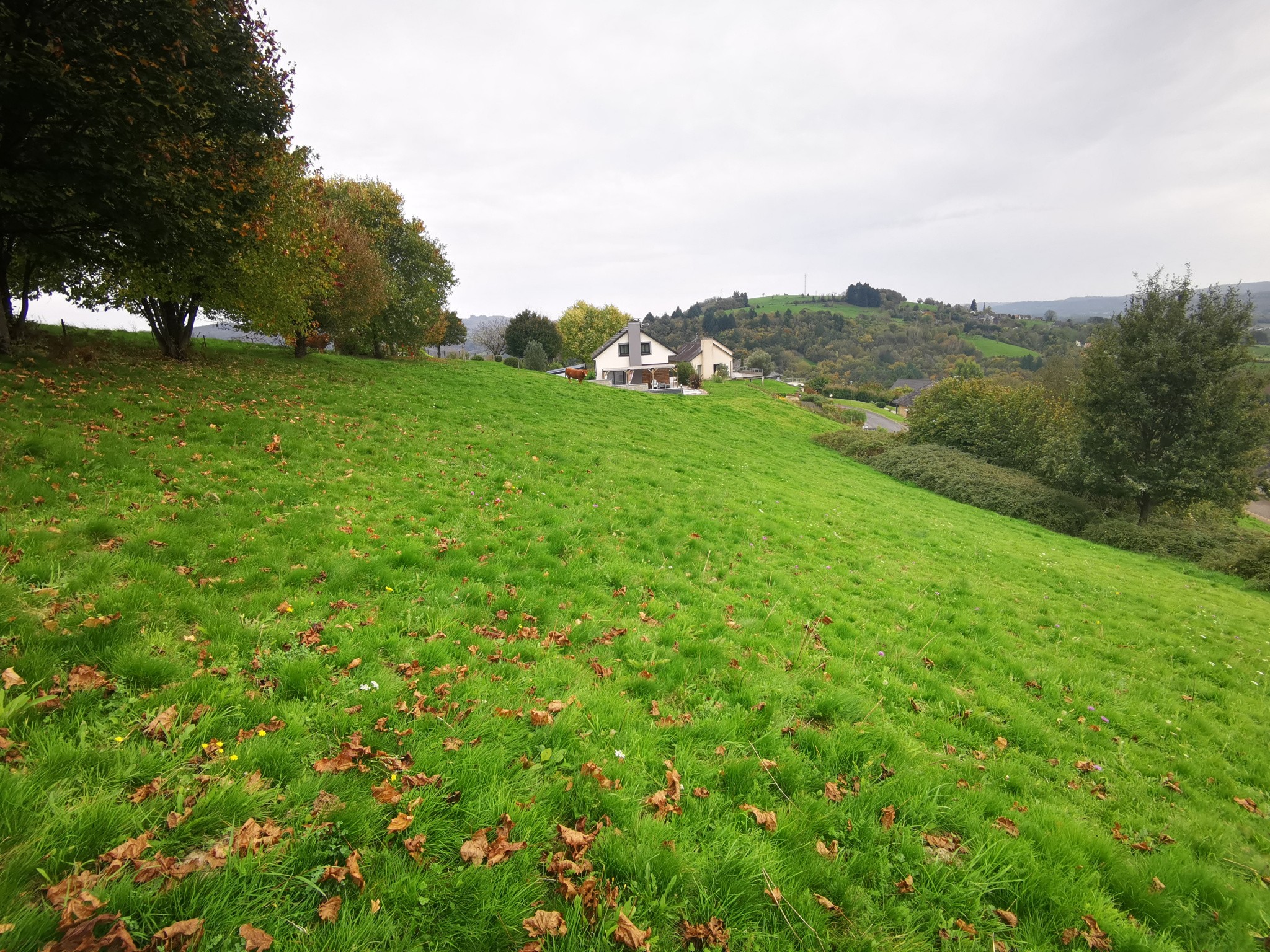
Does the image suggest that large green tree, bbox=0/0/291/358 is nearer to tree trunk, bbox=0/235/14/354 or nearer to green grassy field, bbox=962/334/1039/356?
tree trunk, bbox=0/235/14/354

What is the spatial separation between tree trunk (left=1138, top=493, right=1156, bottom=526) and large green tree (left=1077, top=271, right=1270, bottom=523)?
0.06m

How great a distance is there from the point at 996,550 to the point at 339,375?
24.3 m

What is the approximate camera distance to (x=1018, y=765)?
4855 mm

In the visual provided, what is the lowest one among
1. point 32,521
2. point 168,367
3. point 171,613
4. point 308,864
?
point 308,864

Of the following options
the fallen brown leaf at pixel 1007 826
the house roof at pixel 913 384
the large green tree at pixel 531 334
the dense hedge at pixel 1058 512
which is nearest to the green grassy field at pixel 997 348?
the house roof at pixel 913 384

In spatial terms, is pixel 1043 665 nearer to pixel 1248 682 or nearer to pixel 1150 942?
pixel 1248 682

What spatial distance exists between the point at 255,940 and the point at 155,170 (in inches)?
577

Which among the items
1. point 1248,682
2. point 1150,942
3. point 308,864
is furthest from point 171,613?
point 1248,682

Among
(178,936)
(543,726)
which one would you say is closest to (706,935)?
(543,726)

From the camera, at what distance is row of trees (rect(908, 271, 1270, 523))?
22.5 metres

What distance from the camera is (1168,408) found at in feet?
78.0

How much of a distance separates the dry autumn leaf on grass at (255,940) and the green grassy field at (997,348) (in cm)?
16570

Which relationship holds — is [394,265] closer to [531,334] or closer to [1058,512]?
[1058,512]

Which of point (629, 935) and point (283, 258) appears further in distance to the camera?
point (283, 258)
